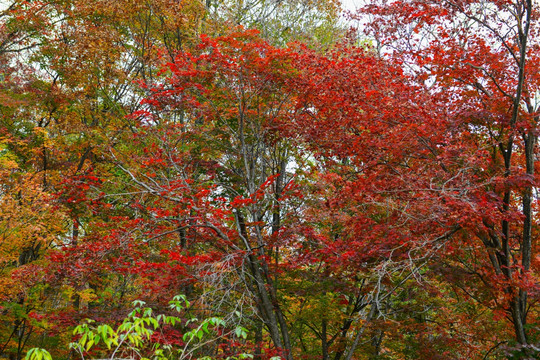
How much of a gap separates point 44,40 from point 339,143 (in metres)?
8.14

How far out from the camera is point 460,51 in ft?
20.3

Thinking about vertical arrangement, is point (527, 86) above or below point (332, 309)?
above

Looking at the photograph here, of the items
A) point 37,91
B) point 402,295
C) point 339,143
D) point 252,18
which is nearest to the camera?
point 339,143

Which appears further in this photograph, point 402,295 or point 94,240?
point 402,295

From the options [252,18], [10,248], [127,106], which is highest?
[252,18]

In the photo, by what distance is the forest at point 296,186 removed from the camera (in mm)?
5870

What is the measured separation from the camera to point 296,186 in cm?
714

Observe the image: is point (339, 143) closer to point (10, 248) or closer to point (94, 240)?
point (94, 240)

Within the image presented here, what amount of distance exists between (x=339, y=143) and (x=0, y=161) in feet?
22.6

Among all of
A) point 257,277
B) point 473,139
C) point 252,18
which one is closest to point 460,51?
point 473,139

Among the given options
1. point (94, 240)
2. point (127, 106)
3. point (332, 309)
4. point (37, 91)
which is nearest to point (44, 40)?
point (37, 91)

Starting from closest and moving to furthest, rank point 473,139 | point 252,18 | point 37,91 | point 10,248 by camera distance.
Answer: point 473,139, point 10,248, point 37,91, point 252,18

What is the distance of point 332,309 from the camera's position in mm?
7531

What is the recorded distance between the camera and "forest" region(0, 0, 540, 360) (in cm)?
587
